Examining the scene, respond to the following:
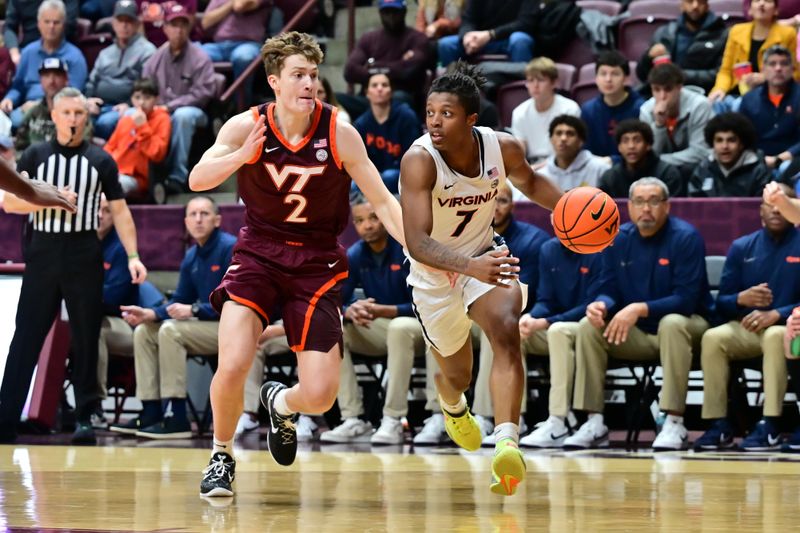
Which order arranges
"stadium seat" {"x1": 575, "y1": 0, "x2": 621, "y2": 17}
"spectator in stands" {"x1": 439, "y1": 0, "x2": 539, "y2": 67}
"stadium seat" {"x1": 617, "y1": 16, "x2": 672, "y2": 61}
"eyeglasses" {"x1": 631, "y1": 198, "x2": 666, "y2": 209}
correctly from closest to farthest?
"eyeglasses" {"x1": 631, "y1": 198, "x2": 666, "y2": 209}, "stadium seat" {"x1": 617, "y1": 16, "x2": 672, "y2": 61}, "spectator in stands" {"x1": 439, "y1": 0, "x2": 539, "y2": 67}, "stadium seat" {"x1": 575, "y1": 0, "x2": 621, "y2": 17}

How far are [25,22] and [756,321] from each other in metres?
8.58

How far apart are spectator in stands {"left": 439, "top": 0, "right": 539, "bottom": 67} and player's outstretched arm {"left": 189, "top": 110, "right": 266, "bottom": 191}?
20.9 feet

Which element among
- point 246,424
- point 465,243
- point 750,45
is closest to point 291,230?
point 465,243

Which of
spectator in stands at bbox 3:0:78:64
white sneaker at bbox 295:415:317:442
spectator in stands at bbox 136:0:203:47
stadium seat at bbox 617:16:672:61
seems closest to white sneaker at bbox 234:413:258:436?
white sneaker at bbox 295:415:317:442

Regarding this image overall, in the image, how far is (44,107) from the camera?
11586 mm

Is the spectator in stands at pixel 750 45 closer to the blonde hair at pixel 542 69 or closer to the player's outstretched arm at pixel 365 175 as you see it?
the blonde hair at pixel 542 69

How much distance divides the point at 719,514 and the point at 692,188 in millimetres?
4872

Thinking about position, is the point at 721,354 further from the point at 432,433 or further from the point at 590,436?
the point at 432,433

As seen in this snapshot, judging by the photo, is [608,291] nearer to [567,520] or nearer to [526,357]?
[526,357]

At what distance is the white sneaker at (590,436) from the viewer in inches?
348

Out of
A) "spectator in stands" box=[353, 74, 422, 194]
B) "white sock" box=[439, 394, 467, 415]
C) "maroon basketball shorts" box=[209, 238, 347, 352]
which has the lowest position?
"white sock" box=[439, 394, 467, 415]

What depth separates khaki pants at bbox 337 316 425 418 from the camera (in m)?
9.30

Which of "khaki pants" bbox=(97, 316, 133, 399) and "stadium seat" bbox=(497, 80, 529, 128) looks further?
"stadium seat" bbox=(497, 80, 529, 128)

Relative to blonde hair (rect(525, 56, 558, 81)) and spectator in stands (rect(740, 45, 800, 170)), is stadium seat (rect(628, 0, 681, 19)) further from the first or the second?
spectator in stands (rect(740, 45, 800, 170))
